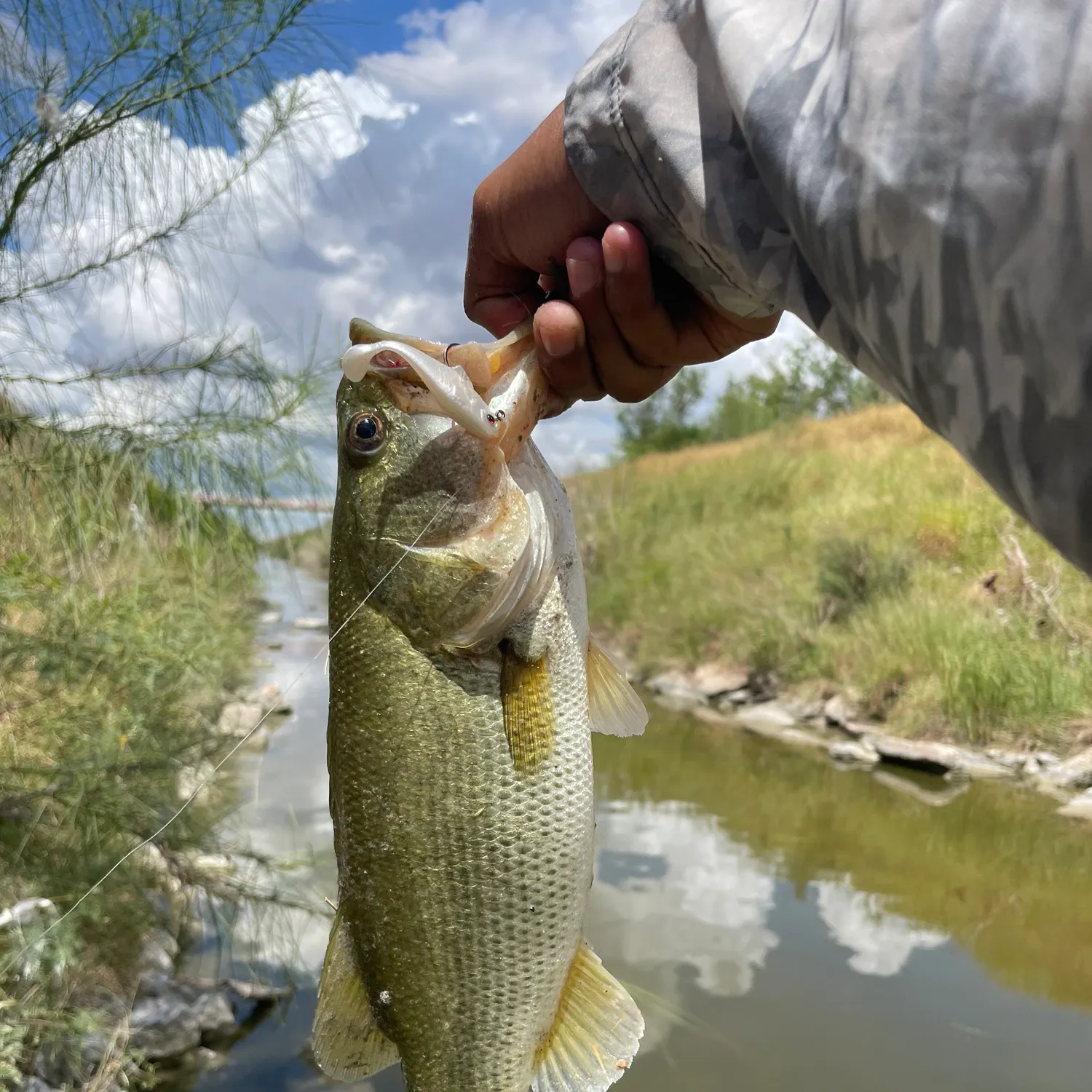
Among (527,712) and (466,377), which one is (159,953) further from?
(466,377)

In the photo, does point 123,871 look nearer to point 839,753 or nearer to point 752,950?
point 752,950

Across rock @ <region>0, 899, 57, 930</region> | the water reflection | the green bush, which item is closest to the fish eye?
rock @ <region>0, 899, 57, 930</region>

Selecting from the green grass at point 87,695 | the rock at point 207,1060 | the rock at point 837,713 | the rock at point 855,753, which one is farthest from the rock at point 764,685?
the green grass at point 87,695

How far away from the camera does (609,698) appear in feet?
6.70

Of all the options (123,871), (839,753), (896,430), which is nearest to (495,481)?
(123,871)

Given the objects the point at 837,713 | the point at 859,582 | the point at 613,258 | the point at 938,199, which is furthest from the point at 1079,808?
the point at 938,199

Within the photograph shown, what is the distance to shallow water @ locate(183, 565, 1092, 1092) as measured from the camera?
4.92 m

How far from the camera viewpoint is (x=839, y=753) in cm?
986

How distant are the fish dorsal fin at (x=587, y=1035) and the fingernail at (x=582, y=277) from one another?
4.11 feet

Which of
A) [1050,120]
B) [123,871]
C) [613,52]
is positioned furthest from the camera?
[123,871]

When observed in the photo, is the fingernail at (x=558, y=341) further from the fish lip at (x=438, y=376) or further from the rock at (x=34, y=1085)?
the rock at (x=34, y=1085)

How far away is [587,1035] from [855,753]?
843 cm

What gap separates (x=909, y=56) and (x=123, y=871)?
4.54 metres

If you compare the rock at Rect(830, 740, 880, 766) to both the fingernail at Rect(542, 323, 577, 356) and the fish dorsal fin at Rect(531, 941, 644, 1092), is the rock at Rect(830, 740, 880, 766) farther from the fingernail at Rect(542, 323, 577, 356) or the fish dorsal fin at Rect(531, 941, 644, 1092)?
the fingernail at Rect(542, 323, 577, 356)
